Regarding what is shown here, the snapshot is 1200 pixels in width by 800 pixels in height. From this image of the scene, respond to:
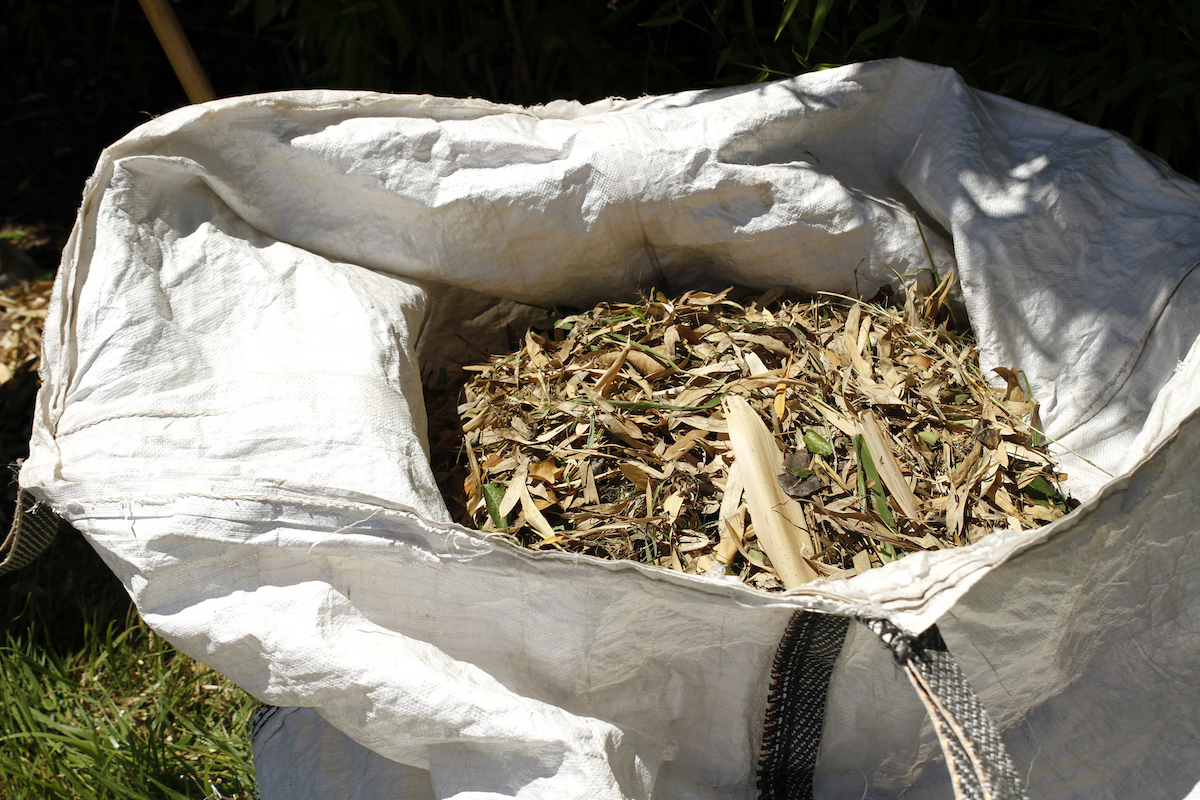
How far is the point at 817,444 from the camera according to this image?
110cm

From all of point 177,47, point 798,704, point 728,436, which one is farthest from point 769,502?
point 177,47

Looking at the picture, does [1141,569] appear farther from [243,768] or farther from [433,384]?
[243,768]

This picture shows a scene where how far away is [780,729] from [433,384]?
768 mm

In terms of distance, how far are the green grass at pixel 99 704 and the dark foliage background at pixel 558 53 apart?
1.12m

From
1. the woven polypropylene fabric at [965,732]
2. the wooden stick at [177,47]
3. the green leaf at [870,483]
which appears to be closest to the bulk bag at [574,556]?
the woven polypropylene fabric at [965,732]

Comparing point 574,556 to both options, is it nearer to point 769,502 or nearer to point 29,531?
point 769,502

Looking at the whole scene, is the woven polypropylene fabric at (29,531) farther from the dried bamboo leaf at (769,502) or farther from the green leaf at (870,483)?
the green leaf at (870,483)

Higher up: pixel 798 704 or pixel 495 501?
pixel 495 501

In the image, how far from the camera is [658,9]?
5.51 feet

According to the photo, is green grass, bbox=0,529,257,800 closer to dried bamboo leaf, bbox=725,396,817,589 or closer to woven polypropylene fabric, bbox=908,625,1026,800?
dried bamboo leaf, bbox=725,396,817,589

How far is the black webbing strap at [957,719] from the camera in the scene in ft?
2.05

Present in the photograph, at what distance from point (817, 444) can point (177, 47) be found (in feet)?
3.84

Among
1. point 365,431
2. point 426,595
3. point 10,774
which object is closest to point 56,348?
point 365,431

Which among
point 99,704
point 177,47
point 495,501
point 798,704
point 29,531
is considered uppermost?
point 177,47
